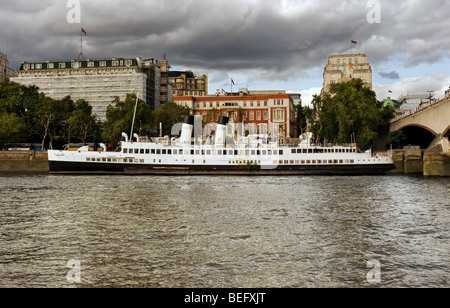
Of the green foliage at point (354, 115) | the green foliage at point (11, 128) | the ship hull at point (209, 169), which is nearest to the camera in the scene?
the ship hull at point (209, 169)

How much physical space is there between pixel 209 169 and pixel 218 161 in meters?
1.82

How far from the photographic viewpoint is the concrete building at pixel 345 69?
389ft

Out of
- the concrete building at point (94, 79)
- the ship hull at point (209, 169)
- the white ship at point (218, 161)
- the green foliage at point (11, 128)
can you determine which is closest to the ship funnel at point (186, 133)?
the white ship at point (218, 161)

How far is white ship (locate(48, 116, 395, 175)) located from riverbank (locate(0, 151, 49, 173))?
14.8 meters

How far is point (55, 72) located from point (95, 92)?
57.4ft

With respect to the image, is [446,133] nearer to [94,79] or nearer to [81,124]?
[81,124]

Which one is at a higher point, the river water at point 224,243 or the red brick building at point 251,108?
the red brick building at point 251,108

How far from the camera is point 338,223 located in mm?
20094

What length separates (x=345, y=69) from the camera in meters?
124

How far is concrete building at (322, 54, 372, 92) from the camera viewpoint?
11844 centimetres

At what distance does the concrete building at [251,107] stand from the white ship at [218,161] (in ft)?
176

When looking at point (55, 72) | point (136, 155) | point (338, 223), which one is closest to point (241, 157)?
point (136, 155)

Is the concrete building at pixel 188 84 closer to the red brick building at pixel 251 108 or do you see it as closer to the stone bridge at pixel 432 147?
the red brick building at pixel 251 108
